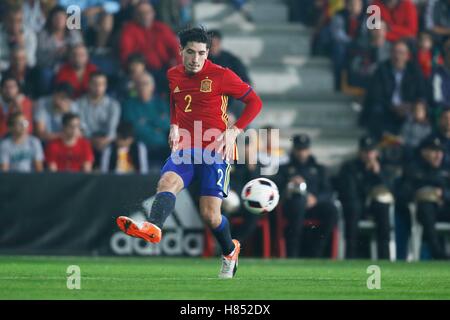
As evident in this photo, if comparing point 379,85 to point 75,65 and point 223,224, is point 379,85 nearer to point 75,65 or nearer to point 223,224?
point 75,65

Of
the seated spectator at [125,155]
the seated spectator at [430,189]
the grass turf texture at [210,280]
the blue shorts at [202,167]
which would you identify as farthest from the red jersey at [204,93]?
the seated spectator at [430,189]

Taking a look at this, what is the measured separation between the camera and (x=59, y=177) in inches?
640

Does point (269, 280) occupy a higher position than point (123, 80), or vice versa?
point (123, 80)

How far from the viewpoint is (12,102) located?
17.9 m

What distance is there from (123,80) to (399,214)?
4.74 meters

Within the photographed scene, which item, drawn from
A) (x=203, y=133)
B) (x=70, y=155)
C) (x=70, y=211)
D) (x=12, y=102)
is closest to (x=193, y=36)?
(x=203, y=133)

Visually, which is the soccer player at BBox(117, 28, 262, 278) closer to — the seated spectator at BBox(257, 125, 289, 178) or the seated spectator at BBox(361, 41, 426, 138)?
the seated spectator at BBox(257, 125, 289, 178)

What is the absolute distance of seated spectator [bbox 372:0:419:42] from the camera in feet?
67.6

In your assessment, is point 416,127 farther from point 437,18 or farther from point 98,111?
point 98,111

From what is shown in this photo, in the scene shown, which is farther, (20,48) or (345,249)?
(20,48)

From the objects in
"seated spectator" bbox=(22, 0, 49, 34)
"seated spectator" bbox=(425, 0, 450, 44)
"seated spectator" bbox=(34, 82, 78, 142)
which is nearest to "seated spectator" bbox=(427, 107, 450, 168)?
"seated spectator" bbox=(425, 0, 450, 44)
